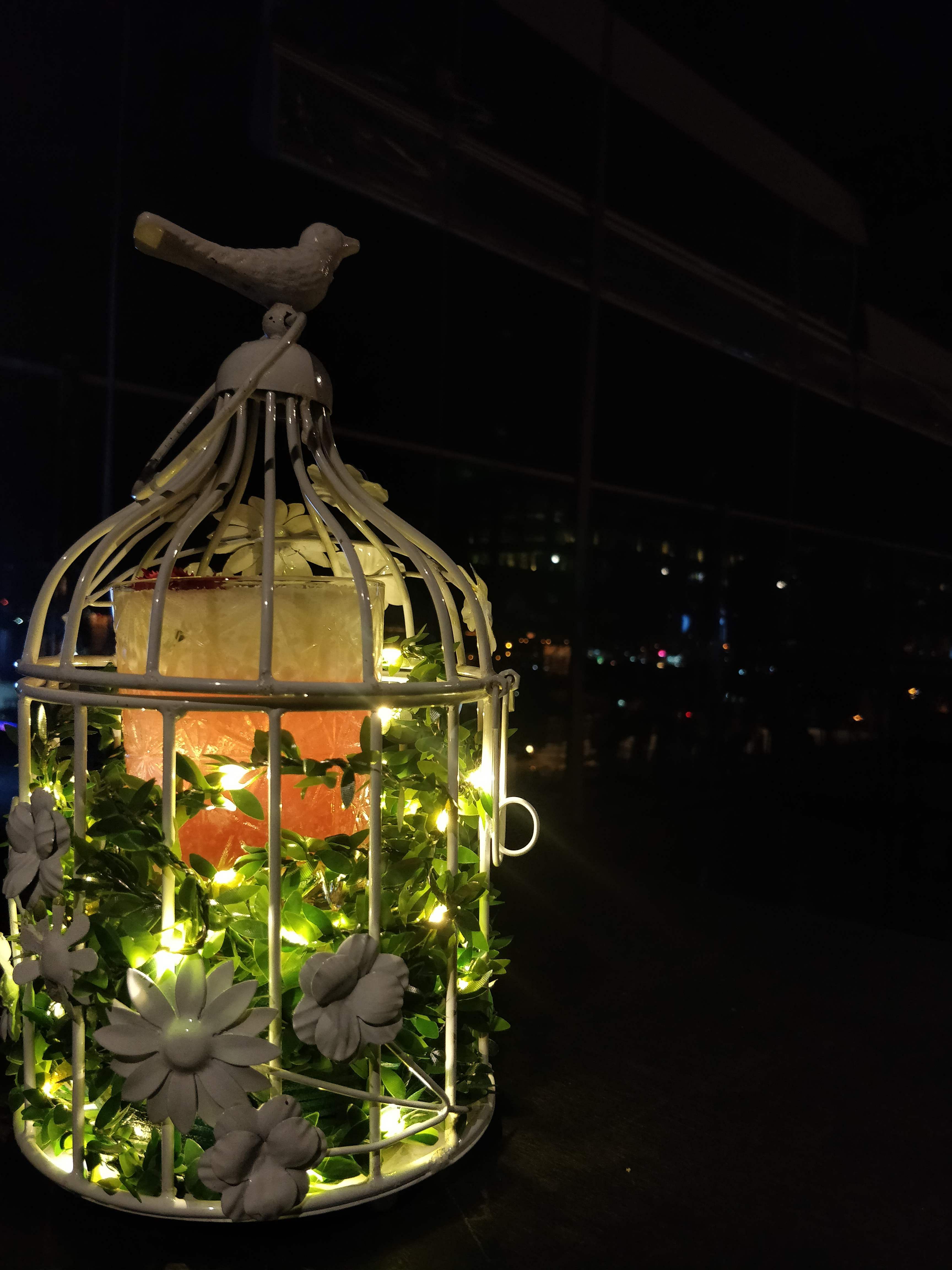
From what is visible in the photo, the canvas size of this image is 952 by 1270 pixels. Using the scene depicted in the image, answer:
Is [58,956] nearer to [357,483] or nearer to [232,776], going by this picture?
[232,776]

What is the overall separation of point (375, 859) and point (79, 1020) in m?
0.35

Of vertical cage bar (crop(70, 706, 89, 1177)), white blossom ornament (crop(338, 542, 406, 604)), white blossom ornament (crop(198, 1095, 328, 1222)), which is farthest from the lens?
white blossom ornament (crop(338, 542, 406, 604))

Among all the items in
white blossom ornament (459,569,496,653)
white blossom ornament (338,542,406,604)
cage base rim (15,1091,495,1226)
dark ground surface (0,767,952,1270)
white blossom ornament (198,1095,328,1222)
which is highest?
white blossom ornament (338,542,406,604)

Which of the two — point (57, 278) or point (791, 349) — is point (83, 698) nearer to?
point (57, 278)

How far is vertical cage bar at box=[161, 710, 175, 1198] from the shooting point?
2.81 ft

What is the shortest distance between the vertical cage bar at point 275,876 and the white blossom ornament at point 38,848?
0.23m

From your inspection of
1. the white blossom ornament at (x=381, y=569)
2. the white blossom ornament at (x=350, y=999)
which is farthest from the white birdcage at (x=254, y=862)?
the white blossom ornament at (x=381, y=569)

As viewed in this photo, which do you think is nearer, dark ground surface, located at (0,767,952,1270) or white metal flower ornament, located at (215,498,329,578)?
dark ground surface, located at (0,767,952,1270)

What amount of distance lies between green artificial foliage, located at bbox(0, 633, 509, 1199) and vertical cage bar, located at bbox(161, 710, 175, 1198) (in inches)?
0.4

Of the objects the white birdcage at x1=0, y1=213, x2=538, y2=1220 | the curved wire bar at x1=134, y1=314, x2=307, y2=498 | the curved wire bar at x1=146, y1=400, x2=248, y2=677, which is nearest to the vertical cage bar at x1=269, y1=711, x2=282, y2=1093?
the white birdcage at x1=0, y1=213, x2=538, y2=1220

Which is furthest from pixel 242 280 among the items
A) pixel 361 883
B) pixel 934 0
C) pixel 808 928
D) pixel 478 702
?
pixel 934 0

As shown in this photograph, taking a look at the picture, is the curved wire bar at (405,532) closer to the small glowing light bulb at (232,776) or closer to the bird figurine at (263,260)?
the bird figurine at (263,260)

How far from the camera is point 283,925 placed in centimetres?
96

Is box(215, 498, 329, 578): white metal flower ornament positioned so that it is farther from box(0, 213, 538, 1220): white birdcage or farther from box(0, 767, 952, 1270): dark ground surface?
box(0, 767, 952, 1270): dark ground surface
